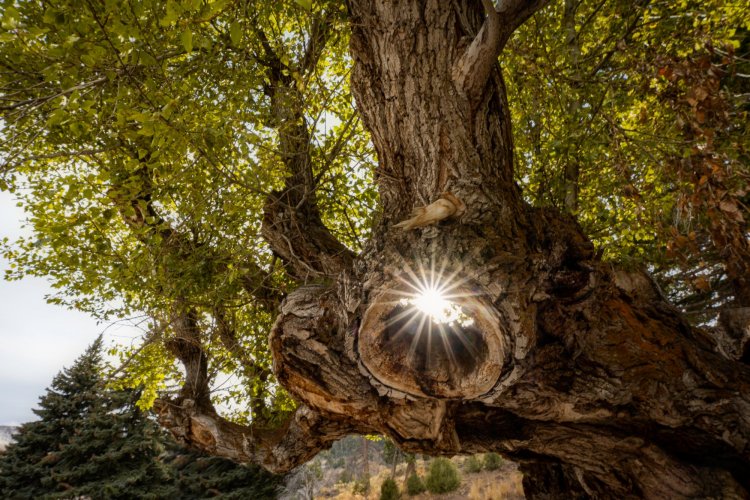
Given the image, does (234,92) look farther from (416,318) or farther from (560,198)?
(560,198)

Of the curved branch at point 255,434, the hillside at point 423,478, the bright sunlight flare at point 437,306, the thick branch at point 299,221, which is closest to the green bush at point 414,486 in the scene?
the hillside at point 423,478

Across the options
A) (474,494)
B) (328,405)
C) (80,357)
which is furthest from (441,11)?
(80,357)

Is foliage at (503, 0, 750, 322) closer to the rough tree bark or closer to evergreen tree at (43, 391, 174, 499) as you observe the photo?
the rough tree bark

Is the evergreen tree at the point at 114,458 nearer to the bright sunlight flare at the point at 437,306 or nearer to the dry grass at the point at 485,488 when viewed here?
the dry grass at the point at 485,488

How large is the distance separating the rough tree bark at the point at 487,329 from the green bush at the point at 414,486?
13645 millimetres

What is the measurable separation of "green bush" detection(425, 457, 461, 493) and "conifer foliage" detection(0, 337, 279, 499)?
7.28m

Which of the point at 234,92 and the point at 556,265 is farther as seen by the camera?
the point at 234,92

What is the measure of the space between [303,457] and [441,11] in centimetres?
433

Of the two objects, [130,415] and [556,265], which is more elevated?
[130,415]

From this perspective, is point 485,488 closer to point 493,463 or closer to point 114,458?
point 493,463

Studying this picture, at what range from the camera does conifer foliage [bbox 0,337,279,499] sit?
1026 centimetres

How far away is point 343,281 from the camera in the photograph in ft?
8.22

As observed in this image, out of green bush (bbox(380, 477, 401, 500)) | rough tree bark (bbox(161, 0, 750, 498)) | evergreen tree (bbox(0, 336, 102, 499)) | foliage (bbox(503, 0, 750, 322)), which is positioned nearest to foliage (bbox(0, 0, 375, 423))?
rough tree bark (bbox(161, 0, 750, 498))

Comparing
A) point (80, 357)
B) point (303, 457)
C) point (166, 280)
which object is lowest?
point (303, 457)
